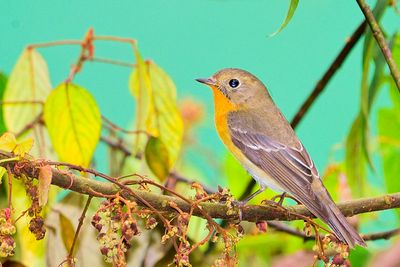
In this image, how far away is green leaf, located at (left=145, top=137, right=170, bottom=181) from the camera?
1.86 m

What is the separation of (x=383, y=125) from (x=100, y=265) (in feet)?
3.00

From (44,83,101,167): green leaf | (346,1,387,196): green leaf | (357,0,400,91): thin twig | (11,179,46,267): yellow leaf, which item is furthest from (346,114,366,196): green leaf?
(11,179,46,267): yellow leaf

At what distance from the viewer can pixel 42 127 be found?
2303 mm

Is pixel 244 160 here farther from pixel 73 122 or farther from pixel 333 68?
pixel 73 122

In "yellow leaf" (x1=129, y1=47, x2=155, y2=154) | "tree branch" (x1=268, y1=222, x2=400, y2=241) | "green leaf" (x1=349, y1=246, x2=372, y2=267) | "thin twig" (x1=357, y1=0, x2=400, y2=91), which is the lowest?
"green leaf" (x1=349, y1=246, x2=372, y2=267)

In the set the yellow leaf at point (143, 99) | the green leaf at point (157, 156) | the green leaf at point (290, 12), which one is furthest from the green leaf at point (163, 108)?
the green leaf at point (290, 12)

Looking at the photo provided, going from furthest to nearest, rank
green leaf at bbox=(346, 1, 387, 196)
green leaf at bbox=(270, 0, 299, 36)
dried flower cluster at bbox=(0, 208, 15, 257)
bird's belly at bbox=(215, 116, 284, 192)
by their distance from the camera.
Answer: bird's belly at bbox=(215, 116, 284, 192), green leaf at bbox=(346, 1, 387, 196), green leaf at bbox=(270, 0, 299, 36), dried flower cluster at bbox=(0, 208, 15, 257)

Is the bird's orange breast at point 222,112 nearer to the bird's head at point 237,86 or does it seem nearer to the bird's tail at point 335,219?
the bird's head at point 237,86

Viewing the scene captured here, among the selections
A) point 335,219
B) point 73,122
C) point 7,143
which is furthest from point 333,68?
point 7,143

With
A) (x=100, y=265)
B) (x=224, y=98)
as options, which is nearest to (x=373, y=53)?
(x=224, y=98)

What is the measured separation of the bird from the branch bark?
0.08 meters

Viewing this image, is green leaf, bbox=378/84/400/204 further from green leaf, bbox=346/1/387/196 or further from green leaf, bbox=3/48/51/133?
green leaf, bbox=3/48/51/133

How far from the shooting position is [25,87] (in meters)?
2.07

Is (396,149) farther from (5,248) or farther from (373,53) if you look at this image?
(5,248)
